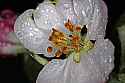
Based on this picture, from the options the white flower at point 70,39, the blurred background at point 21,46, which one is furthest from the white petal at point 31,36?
the blurred background at point 21,46

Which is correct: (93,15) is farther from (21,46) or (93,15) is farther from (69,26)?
(21,46)

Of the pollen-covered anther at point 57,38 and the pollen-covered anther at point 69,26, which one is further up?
the pollen-covered anther at point 69,26

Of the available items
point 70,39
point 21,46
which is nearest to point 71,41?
point 70,39

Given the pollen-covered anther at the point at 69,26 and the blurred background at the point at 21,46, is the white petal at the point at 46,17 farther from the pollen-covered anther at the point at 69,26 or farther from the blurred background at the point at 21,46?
the blurred background at the point at 21,46

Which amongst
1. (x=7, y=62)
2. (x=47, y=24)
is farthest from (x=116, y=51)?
(x=7, y=62)

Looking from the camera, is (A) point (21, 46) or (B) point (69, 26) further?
(A) point (21, 46)

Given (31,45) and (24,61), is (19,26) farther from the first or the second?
(24,61)

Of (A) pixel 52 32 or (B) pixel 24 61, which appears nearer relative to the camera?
(A) pixel 52 32
